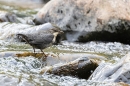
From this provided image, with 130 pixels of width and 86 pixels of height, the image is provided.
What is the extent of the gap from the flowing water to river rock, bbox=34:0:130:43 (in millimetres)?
301

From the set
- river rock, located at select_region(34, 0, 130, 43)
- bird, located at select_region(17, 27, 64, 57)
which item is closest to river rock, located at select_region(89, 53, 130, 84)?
bird, located at select_region(17, 27, 64, 57)

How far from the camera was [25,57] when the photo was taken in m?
6.83

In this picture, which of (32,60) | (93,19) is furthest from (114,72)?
(93,19)

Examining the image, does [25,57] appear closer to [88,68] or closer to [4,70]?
[4,70]

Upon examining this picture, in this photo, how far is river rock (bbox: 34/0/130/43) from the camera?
9.20m

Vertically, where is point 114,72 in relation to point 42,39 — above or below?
below

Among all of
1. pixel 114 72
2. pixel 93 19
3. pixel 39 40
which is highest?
pixel 93 19

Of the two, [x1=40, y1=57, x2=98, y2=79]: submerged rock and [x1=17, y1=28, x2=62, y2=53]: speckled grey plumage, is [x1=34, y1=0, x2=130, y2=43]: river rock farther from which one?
[x1=40, y1=57, x2=98, y2=79]: submerged rock

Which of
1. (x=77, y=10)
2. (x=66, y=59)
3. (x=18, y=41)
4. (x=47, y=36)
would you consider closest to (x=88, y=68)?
(x=66, y=59)

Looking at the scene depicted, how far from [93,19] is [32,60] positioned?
324 centimetres

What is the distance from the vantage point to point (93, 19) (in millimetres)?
9500

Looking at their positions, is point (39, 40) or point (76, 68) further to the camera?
point (39, 40)

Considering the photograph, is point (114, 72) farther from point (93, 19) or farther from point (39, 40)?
point (93, 19)

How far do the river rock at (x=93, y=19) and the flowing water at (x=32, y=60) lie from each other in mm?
301
